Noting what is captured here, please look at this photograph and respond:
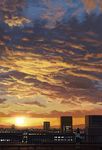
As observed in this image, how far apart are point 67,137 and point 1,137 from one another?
34.2m

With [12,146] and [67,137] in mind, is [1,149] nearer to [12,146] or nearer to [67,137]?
[12,146]

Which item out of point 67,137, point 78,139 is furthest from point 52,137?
point 78,139

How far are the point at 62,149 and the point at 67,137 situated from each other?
155642 mm

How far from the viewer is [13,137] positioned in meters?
167

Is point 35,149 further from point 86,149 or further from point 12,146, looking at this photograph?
point 86,149

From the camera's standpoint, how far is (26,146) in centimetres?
2831

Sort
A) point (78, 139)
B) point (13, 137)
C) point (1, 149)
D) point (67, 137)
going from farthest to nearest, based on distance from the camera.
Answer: point (67, 137)
point (13, 137)
point (78, 139)
point (1, 149)

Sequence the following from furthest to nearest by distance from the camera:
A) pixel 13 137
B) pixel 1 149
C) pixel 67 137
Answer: pixel 67 137, pixel 13 137, pixel 1 149

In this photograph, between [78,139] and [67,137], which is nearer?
[78,139]

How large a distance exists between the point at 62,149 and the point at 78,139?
579 centimetres

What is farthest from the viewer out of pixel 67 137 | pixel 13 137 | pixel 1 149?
pixel 67 137

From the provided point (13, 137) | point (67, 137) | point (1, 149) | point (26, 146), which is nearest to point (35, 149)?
point (26, 146)

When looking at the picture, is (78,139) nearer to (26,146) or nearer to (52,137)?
(26,146)

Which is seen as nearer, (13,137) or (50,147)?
(50,147)
